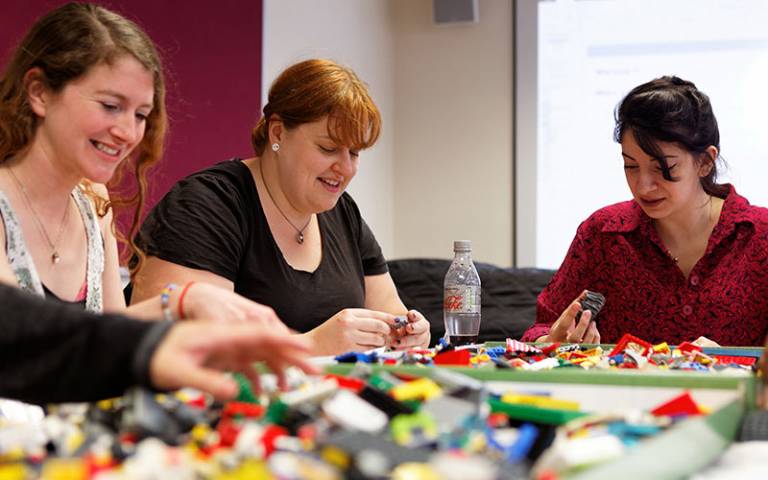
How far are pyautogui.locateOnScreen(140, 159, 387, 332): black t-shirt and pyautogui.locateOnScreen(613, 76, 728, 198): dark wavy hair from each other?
0.81 meters

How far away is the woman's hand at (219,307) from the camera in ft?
3.32

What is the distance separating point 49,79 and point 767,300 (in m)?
1.71

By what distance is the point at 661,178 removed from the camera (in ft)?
6.81

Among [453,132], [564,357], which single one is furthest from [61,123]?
[453,132]

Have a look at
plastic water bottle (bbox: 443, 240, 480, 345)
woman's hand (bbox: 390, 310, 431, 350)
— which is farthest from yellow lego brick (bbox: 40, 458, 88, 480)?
plastic water bottle (bbox: 443, 240, 480, 345)

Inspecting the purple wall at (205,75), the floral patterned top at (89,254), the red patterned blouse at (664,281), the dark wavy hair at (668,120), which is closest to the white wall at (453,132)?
the purple wall at (205,75)

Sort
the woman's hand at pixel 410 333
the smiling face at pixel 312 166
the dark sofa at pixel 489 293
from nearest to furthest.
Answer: the woman's hand at pixel 410 333
the smiling face at pixel 312 166
the dark sofa at pixel 489 293

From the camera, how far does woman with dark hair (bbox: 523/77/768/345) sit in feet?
6.81

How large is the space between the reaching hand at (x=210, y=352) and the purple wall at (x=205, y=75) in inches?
80.2

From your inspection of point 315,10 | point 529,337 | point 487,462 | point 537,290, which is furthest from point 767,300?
point 315,10

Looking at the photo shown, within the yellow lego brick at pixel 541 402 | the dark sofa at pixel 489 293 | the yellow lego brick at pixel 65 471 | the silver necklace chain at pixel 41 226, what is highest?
the silver necklace chain at pixel 41 226

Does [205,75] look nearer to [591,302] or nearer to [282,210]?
[282,210]

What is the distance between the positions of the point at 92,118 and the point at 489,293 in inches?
87.4

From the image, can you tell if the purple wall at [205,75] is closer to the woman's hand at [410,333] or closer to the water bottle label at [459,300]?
the water bottle label at [459,300]
